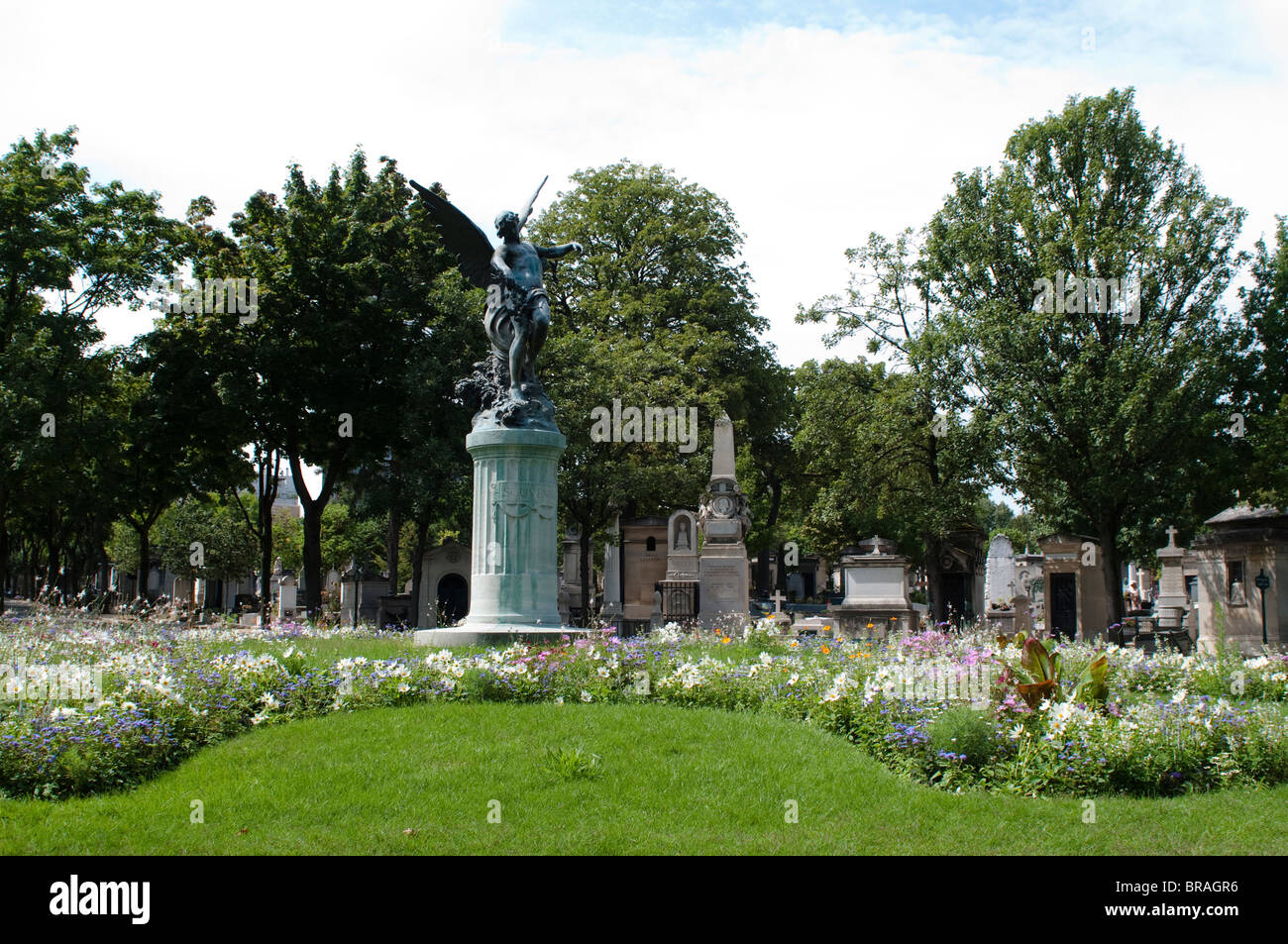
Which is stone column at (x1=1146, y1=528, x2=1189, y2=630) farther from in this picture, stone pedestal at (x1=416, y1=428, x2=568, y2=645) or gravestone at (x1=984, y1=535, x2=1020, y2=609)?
stone pedestal at (x1=416, y1=428, x2=568, y2=645)

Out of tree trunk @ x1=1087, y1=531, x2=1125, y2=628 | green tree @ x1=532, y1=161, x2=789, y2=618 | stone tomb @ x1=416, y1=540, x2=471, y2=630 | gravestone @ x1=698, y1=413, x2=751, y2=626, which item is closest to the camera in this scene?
tree trunk @ x1=1087, y1=531, x2=1125, y2=628

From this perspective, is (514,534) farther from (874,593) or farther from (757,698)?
(874,593)

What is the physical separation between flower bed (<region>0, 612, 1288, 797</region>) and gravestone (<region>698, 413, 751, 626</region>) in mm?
12912

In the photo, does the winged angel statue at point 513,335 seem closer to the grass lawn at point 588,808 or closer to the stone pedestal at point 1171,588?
the grass lawn at point 588,808

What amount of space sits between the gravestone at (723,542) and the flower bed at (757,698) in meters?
12.9

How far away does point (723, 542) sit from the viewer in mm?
28172

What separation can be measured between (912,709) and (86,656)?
8.55 meters

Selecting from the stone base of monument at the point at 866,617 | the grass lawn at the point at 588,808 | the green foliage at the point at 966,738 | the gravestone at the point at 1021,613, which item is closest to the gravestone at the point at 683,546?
the stone base of monument at the point at 866,617

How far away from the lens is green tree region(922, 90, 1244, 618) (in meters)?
24.3

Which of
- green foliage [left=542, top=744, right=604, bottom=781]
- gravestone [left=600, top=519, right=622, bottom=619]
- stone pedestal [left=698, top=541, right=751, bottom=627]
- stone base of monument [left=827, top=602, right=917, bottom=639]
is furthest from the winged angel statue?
gravestone [left=600, top=519, right=622, bottom=619]

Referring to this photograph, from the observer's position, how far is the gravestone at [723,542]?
26922mm

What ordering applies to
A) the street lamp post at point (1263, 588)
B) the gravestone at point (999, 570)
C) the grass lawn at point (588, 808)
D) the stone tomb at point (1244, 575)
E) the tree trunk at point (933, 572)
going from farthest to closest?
the gravestone at point (999, 570)
the tree trunk at point (933, 572)
the stone tomb at point (1244, 575)
the street lamp post at point (1263, 588)
the grass lawn at point (588, 808)

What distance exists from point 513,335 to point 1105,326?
16961 mm
